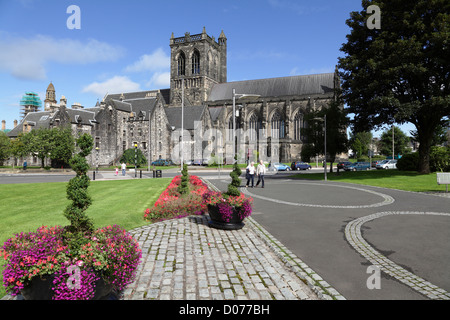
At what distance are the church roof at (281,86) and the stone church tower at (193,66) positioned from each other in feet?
12.8

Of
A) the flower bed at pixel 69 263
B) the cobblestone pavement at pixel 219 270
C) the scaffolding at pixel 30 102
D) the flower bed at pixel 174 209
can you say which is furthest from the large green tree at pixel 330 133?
the scaffolding at pixel 30 102

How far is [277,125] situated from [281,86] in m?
12.2

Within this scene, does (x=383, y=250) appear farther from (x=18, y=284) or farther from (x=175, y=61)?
(x=175, y=61)

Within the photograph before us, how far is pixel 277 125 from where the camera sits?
74000mm

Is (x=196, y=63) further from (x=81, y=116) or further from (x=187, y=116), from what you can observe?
(x=81, y=116)

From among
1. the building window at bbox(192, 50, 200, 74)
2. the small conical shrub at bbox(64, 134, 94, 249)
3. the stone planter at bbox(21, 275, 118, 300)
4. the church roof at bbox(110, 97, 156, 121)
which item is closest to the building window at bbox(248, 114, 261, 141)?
the building window at bbox(192, 50, 200, 74)

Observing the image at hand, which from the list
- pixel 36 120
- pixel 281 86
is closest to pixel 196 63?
pixel 281 86

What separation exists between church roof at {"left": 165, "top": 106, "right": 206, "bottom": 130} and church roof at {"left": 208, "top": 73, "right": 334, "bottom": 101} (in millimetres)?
12007

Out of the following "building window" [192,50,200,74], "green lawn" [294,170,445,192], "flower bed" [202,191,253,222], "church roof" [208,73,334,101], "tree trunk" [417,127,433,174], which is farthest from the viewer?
"building window" [192,50,200,74]

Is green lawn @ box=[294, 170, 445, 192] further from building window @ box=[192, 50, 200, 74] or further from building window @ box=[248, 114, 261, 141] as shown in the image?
building window @ box=[192, 50, 200, 74]

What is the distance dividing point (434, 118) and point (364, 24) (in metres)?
10.8

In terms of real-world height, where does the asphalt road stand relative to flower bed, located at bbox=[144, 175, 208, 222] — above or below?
below

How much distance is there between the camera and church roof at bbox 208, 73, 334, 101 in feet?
240
